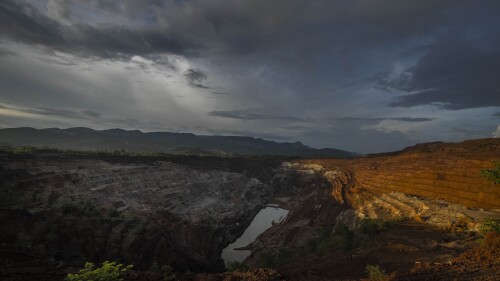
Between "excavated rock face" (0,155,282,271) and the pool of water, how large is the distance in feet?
3.13

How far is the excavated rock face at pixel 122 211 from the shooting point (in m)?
25.5

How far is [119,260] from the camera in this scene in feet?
82.9

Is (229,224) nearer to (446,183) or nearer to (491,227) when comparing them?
(446,183)

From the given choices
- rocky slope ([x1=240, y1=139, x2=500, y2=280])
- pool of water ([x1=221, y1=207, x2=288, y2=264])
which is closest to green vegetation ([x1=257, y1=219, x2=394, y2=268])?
rocky slope ([x1=240, y1=139, x2=500, y2=280])

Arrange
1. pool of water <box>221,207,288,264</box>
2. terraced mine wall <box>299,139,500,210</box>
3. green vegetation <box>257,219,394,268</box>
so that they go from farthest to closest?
pool of water <box>221,207,288,264</box> < terraced mine wall <box>299,139,500,210</box> < green vegetation <box>257,219,394,268</box>

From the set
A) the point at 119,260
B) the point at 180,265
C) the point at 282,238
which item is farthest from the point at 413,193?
the point at 119,260

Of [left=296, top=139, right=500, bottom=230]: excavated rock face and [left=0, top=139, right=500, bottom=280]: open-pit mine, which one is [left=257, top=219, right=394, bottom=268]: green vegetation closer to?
[left=0, top=139, right=500, bottom=280]: open-pit mine

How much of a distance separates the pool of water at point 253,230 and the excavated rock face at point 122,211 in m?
0.95

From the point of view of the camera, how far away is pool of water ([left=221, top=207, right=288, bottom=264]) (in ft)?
117

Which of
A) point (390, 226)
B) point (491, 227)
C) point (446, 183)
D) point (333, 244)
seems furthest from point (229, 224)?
point (491, 227)

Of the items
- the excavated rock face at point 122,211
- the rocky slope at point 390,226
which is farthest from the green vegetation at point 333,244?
the excavated rock face at point 122,211

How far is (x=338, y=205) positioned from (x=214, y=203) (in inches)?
739

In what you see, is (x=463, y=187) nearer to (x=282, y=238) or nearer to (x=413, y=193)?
(x=413, y=193)

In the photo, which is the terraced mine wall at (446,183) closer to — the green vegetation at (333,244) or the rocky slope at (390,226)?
the rocky slope at (390,226)
